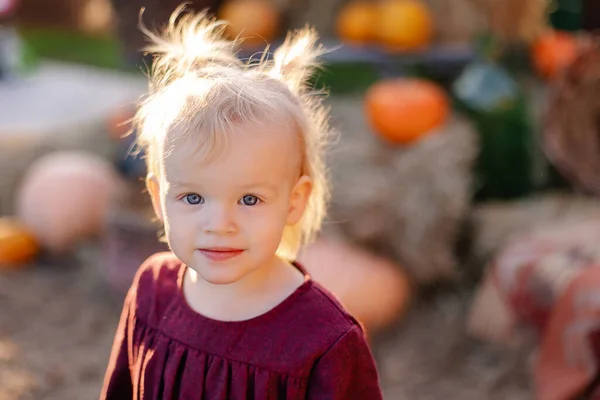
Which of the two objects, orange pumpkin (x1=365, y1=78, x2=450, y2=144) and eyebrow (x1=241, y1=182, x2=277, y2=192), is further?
orange pumpkin (x1=365, y1=78, x2=450, y2=144)

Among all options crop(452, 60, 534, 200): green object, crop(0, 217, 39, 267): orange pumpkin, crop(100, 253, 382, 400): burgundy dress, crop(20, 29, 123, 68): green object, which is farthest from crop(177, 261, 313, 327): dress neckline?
crop(20, 29, 123, 68): green object

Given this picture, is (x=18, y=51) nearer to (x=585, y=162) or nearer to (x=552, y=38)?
(x=552, y=38)

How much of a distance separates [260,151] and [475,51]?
9.53 feet

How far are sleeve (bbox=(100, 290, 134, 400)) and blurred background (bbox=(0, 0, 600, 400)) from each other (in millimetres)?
1377

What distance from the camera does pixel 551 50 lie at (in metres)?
3.86

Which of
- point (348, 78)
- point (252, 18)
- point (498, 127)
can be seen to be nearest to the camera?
point (498, 127)

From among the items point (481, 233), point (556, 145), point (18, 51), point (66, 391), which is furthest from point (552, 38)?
point (18, 51)

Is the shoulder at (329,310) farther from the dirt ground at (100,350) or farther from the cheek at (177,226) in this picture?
the dirt ground at (100,350)

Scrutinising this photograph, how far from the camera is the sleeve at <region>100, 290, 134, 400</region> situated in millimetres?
1381

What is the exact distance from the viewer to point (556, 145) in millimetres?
2684

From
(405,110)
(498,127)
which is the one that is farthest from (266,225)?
(498,127)

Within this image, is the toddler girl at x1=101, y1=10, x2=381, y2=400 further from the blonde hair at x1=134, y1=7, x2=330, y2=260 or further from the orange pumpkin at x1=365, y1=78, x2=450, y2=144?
the orange pumpkin at x1=365, y1=78, x2=450, y2=144

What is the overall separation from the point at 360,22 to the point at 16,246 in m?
1.99

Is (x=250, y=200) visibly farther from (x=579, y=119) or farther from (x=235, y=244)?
(x=579, y=119)
